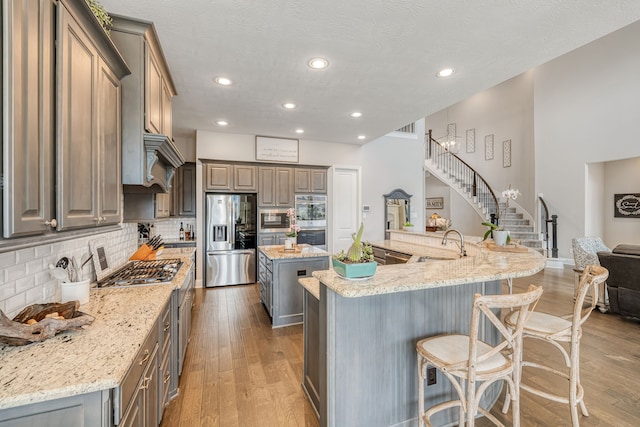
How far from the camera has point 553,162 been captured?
23.5 ft

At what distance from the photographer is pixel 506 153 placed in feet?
28.9

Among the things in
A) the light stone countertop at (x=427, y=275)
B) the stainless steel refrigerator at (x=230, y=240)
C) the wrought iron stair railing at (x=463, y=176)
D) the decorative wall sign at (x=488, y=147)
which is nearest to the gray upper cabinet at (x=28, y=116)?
the light stone countertop at (x=427, y=275)

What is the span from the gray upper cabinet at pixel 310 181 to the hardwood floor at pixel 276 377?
277 cm

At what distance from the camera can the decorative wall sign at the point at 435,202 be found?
11258 millimetres

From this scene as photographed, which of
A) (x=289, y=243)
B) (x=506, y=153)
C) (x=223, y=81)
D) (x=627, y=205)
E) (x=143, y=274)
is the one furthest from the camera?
(x=506, y=153)

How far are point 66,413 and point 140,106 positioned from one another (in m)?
1.88

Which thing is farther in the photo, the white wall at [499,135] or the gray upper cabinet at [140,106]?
the white wall at [499,135]

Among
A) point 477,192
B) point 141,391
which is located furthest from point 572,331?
point 477,192

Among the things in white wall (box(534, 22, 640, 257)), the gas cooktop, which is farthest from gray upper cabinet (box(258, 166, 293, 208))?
white wall (box(534, 22, 640, 257))

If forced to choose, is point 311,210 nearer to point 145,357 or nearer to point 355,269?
point 355,269

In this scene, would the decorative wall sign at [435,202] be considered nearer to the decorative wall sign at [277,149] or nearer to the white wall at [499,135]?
the white wall at [499,135]

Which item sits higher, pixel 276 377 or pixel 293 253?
pixel 293 253

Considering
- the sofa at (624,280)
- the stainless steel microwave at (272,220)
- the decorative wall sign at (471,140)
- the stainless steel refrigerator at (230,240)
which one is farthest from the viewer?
the decorative wall sign at (471,140)


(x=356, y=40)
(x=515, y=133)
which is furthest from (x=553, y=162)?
(x=356, y=40)
